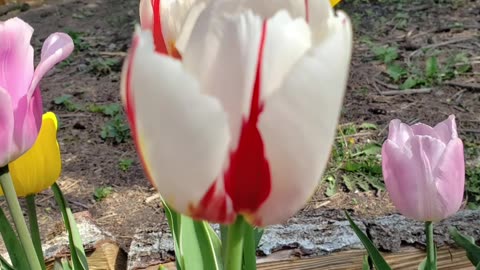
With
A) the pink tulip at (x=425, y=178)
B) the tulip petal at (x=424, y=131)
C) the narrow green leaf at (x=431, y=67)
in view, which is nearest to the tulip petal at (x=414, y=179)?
the pink tulip at (x=425, y=178)

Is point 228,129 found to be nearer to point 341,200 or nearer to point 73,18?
point 341,200

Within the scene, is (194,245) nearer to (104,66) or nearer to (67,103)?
(67,103)

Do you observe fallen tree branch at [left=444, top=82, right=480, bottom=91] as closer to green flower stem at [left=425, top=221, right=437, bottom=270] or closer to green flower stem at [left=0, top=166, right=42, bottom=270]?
green flower stem at [left=425, top=221, right=437, bottom=270]

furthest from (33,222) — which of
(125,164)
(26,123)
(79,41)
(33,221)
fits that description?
(79,41)

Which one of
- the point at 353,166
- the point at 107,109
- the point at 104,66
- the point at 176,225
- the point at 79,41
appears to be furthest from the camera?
the point at 79,41

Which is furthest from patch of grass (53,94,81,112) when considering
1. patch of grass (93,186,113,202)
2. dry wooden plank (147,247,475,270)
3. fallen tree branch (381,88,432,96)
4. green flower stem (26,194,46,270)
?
green flower stem (26,194,46,270)

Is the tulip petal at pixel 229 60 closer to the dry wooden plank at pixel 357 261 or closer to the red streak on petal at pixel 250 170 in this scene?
the red streak on petal at pixel 250 170

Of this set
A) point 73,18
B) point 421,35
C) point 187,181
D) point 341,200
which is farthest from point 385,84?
point 187,181
